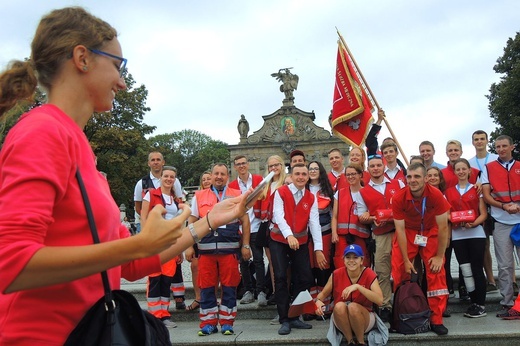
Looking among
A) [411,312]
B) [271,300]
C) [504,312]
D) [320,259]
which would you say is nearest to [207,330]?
[271,300]

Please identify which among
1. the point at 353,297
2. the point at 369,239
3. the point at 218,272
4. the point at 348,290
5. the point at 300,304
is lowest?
the point at 300,304

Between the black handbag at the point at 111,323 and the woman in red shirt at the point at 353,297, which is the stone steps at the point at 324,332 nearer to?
the woman in red shirt at the point at 353,297

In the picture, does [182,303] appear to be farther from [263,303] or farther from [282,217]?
[282,217]

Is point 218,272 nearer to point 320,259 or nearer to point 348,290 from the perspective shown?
point 320,259

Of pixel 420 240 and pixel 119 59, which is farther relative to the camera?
pixel 420 240

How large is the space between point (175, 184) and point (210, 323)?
2.51 metres

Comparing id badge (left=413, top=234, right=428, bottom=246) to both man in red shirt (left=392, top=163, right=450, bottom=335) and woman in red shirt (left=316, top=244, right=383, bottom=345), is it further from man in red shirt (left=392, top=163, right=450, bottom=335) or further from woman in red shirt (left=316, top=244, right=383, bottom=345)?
woman in red shirt (left=316, top=244, right=383, bottom=345)

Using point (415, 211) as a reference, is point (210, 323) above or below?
below

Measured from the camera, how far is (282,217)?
7324mm

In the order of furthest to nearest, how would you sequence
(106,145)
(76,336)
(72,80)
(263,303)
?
(106,145) → (263,303) → (72,80) → (76,336)

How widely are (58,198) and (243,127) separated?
58.3 meters

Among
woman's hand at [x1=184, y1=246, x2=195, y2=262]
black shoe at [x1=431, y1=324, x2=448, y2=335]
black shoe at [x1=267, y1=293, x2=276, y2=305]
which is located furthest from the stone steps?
woman's hand at [x1=184, y1=246, x2=195, y2=262]

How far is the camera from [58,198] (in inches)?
56.8

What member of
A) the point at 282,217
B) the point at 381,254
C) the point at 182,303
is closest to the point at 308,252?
the point at 282,217
